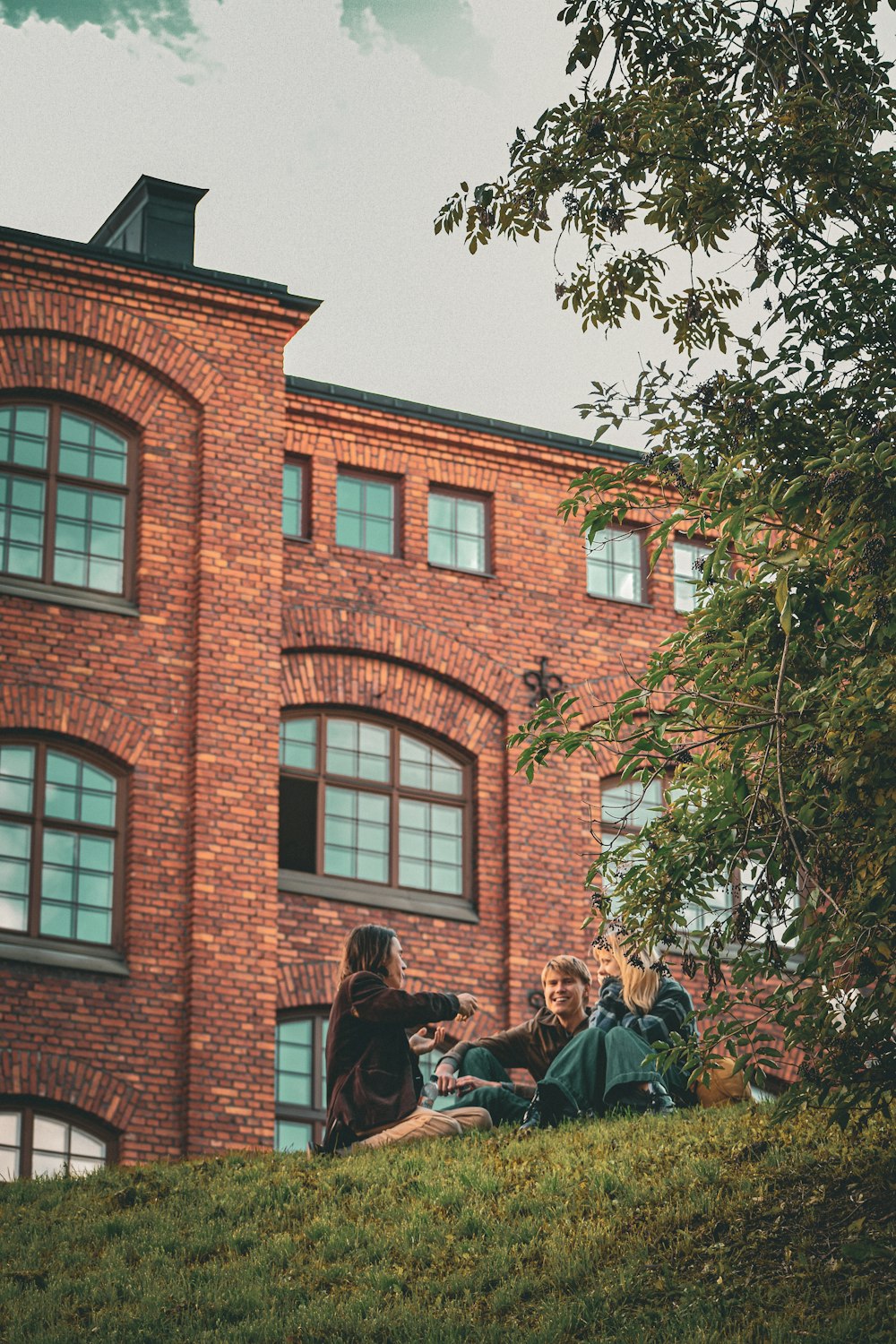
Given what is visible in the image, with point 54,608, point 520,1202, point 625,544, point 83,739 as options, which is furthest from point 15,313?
point 520,1202

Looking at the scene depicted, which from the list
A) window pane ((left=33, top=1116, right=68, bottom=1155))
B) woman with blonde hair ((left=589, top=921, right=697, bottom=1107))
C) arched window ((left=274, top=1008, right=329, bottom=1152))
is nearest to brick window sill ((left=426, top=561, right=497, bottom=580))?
arched window ((left=274, top=1008, right=329, bottom=1152))

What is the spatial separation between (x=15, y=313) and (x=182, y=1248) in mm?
12541

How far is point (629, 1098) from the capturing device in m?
15.7

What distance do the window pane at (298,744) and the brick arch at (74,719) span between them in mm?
1886

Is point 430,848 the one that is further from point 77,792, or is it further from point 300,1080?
point 77,792

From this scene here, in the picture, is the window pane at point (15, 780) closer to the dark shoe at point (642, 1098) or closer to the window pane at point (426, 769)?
the window pane at point (426, 769)

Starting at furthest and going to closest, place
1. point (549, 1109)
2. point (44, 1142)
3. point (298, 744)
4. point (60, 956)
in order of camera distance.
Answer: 1. point (298, 744)
2. point (60, 956)
3. point (44, 1142)
4. point (549, 1109)

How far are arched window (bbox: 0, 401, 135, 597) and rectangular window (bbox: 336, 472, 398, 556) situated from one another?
2933 mm

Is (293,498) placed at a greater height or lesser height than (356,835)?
greater

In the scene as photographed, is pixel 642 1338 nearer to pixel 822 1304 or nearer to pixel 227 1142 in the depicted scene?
pixel 822 1304

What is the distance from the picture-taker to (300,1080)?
22.4m

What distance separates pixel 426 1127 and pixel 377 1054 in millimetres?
656

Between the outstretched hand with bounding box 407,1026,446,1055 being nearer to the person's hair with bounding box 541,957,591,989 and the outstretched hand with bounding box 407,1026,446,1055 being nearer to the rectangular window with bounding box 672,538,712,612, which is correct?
the person's hair with bounding box 541,957,591,989

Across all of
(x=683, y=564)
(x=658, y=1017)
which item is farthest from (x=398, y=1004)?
(x=683, y=564)
